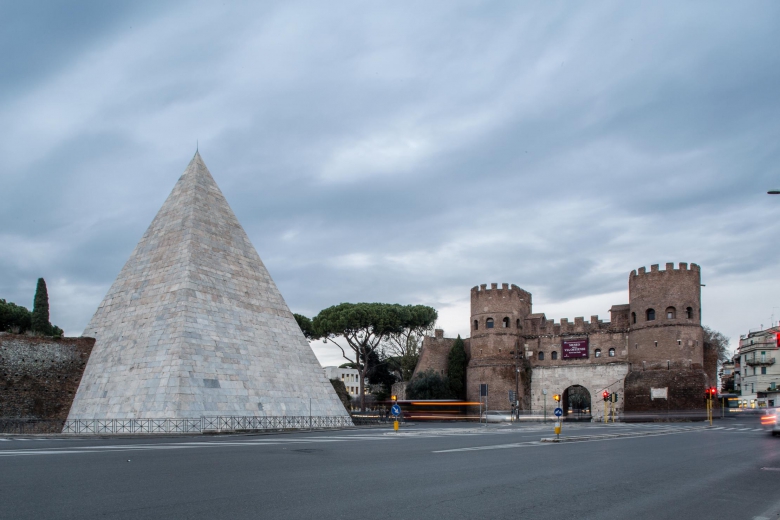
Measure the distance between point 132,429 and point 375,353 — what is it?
36.9m

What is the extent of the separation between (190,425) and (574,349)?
112 ft

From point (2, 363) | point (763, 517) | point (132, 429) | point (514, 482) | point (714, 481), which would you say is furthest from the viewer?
point (2, 363)

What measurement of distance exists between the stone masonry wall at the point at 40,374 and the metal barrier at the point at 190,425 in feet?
4.69

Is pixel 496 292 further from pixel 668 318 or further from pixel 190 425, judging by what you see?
pixel 190 425

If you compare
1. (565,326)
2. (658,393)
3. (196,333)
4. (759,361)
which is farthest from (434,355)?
(759,361)

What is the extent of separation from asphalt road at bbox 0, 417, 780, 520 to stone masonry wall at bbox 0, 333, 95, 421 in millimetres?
12628

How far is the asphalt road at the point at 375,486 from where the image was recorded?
5152 millimetres

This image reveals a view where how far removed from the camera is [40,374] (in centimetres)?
2175

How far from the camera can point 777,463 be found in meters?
10.3

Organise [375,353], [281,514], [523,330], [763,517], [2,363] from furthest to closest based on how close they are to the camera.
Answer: [375,353] < [523,330] < [2,363] < [763,517] < [281,514]

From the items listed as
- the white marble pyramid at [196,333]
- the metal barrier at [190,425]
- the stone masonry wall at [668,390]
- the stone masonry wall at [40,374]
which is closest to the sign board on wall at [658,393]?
the stone masonry wall at [668,390]

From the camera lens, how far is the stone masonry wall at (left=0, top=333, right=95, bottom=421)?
68.8ft

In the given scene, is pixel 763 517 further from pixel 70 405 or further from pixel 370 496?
pixel 70 405

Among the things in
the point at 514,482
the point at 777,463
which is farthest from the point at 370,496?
the point at 777,463
